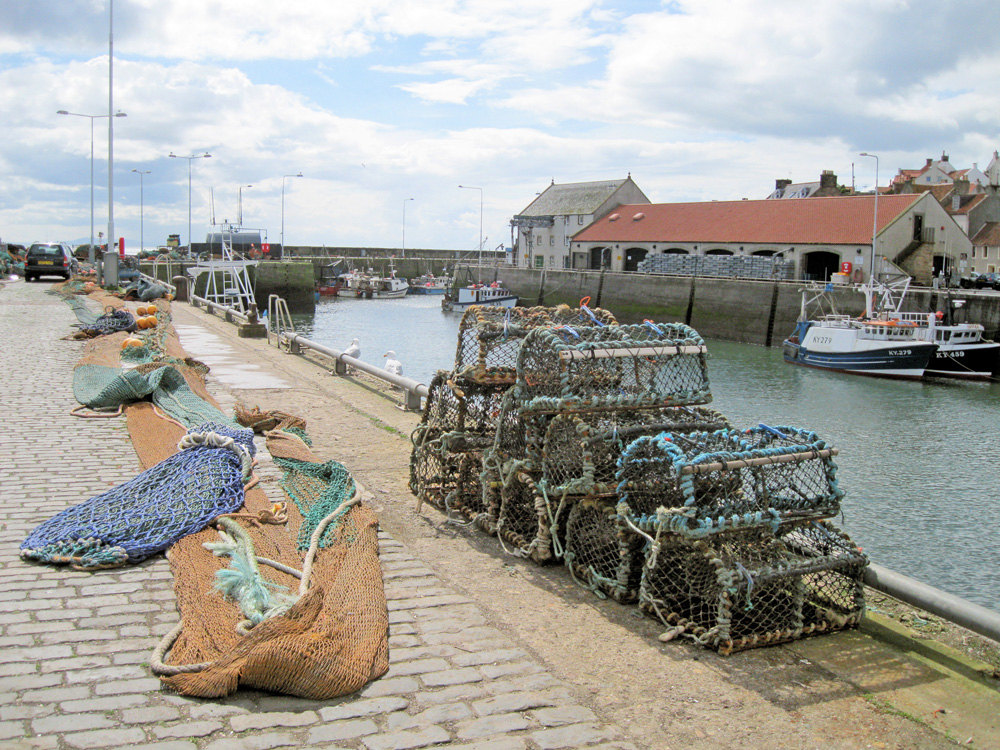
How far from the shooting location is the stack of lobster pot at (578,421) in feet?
16.2

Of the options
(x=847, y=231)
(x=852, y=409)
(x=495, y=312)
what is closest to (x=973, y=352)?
(x=852, y=409)

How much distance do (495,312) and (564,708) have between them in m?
3.67

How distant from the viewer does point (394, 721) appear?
3.30m

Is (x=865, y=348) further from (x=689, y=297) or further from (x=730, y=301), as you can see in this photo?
(x=689, y=297)

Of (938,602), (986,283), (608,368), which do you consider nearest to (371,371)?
(608,368)

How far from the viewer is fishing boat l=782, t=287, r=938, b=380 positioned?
96.7 feet

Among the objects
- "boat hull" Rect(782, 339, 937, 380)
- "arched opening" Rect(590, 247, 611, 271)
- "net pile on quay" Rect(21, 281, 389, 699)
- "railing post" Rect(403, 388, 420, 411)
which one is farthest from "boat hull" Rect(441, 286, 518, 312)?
"net pile on quay" Rect(21, 281, 389, 699)

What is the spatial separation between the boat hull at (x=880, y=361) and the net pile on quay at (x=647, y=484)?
1057 inches

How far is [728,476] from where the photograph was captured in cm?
458

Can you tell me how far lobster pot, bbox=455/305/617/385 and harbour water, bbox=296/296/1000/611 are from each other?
21.4 ft

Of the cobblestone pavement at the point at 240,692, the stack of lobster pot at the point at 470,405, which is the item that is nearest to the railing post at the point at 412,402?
the stack of lobster pot at the point at 470,405

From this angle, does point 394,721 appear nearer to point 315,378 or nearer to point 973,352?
point 315,378

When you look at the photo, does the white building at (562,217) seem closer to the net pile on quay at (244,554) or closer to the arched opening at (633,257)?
the arched opening at (633,257)

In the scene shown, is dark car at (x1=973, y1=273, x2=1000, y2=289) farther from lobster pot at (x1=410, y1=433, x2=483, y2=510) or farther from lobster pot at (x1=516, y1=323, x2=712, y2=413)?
lobster pot at (x1=410, y1=433, x2=483, y2=510)
